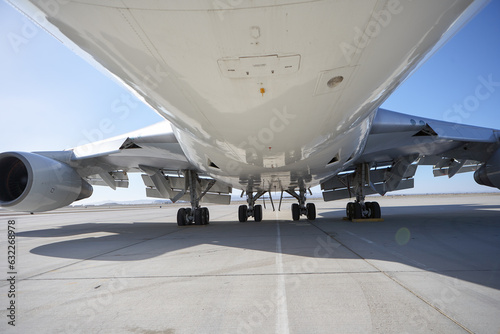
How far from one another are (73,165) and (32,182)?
178cm

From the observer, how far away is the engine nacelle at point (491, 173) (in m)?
8.23

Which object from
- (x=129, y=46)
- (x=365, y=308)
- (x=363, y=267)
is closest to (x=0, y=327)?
(x=129, y=46)

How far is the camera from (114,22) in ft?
6.00

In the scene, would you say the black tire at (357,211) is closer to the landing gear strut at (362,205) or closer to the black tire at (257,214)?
the landing gear strut at (362,205)

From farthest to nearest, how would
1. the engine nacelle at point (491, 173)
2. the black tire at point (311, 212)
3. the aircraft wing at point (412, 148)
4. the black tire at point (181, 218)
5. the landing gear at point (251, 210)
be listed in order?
1. the landing gear at point (251, 210)
2. the black tire at point (311, 212)
3. the black tire at point (181, 218)
4. the engine nacelle at point (491, 173)
5. the aircraft wing at point (412, 148)

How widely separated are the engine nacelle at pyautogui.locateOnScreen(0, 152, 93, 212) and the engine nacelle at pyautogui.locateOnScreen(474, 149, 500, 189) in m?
11.8

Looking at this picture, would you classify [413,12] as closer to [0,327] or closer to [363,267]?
[363,267]

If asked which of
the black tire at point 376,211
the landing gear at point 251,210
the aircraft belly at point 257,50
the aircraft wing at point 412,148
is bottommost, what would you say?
the black tire at point 376,211

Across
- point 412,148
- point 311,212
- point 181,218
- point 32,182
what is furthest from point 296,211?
point 32,182

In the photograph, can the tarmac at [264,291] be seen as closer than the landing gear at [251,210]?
Yes

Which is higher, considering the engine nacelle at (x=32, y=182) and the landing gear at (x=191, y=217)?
the engine nacelle at (x=32, y=182)

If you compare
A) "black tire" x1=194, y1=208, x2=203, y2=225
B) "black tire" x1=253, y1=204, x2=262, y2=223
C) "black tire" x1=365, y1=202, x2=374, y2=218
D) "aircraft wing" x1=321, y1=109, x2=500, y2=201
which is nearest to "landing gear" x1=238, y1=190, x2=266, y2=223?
"black tire" x1=253, y1=204, x2=262, y2=223

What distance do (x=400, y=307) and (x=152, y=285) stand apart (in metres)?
2.25

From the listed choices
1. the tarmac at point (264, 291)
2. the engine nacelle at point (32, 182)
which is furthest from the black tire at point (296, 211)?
the engine nacelle at point (32, 182)
